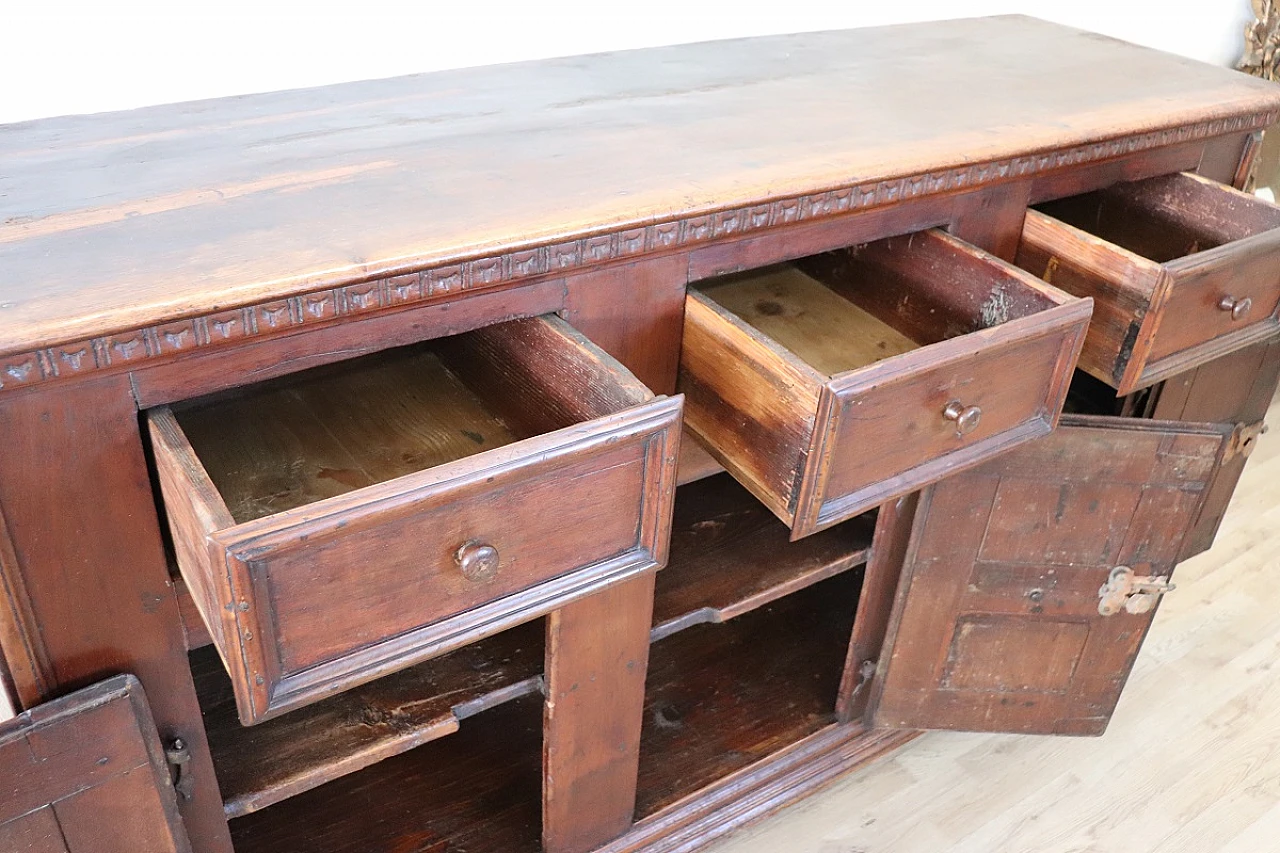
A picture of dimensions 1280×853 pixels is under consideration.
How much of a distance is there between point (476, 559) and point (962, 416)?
0.48 m

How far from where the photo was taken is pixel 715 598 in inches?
47.3

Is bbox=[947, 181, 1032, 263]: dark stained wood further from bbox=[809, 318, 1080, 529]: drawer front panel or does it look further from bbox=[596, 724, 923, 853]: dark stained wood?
bbox=[596, 724, 923, 853]: dark stained wood

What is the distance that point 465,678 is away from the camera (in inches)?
40.9

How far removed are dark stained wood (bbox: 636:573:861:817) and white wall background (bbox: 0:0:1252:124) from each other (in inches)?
32.9

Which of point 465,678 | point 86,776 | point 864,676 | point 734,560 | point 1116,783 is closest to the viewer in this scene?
point 86,776

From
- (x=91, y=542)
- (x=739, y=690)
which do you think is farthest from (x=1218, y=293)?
(x=91, y=542)

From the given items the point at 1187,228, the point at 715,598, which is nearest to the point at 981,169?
the point at 1187,228

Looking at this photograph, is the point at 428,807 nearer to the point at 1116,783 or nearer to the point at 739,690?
the point at 739,690

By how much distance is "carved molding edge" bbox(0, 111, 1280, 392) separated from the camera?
0.65m

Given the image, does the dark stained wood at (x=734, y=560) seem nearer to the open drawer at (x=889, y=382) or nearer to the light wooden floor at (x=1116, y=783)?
the open drawer at (x=889, y=382)

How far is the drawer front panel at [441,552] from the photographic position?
0.65 metres

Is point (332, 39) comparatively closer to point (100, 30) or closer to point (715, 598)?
point (100, 30)

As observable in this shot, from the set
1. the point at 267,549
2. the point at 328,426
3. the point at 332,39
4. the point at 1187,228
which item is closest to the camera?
the point at 267,549

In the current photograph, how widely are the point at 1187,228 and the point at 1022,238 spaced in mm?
263
